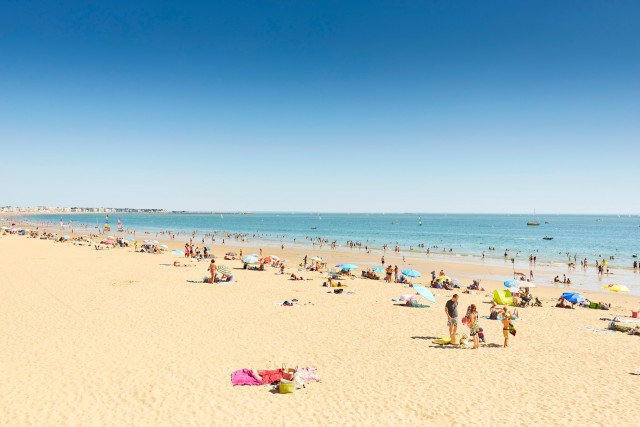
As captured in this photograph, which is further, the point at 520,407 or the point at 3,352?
the point at 3,352

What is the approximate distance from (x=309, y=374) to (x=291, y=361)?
139 centimetres

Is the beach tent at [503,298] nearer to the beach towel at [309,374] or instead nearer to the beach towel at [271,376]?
the beach towel at [309,374]

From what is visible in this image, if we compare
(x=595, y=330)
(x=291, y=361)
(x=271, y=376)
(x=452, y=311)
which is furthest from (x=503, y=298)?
(x=271, y=376)

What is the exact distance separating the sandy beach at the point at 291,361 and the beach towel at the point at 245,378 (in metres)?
0.21

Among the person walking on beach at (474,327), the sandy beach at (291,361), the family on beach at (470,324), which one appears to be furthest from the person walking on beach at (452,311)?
the sandy beach at (291,361)

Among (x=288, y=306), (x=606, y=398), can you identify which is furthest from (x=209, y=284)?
(x=606, y=398)

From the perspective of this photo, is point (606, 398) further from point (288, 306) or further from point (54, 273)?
point (54, 273)

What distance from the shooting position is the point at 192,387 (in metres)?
10.1

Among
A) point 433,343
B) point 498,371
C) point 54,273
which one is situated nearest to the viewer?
point 498,371

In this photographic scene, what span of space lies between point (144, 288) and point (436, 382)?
18.0 m

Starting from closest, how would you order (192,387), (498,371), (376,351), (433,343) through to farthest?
(192,387)
(498,371)
(376,351)
(433,343)

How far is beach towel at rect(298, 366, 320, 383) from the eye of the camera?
10.6 metres

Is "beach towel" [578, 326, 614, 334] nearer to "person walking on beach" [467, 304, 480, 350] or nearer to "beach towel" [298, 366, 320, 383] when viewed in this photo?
"person walking on beach" [467, 304, 480, 350]

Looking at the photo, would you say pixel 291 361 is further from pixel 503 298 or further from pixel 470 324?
pixel 503 298
